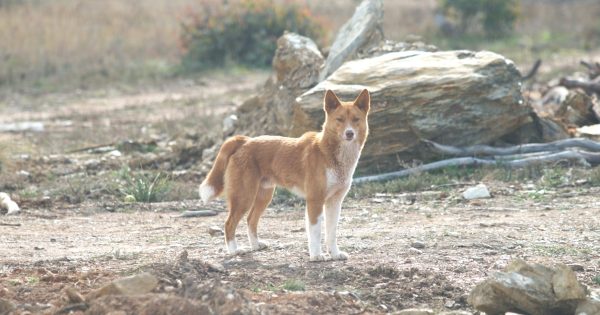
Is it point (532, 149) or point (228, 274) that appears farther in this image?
point (532, 149)

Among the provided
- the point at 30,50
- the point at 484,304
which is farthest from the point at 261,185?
the point at 30,50

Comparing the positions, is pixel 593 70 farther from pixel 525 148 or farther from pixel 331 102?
pixel 331 102

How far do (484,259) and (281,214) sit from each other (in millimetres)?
3299

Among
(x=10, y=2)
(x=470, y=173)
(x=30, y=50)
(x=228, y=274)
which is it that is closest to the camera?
(x=228, y=274)

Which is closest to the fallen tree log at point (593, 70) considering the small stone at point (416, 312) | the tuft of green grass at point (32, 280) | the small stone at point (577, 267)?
the small stone at point (577, 267)

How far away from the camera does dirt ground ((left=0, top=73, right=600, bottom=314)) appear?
799 cm

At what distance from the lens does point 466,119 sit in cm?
1385

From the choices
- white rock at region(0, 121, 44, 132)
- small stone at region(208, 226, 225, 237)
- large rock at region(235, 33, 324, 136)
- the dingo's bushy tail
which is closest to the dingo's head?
the dingo's bushy tail

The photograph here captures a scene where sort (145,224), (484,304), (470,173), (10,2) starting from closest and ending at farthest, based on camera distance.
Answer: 1. (484,304)
2. (145,224)
3. (470,173)
4. (10,2)

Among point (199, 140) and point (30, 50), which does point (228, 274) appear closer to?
point (199, 140)

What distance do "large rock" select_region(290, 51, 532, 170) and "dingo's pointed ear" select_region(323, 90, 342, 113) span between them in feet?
13.0

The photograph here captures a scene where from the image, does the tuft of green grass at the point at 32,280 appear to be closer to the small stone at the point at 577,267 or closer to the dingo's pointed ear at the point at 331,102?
the dingo's pointed ear at the point at 331,102

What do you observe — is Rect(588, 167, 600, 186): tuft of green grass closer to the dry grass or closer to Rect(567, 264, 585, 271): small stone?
Rect(567, 264, 585, 271): small stone

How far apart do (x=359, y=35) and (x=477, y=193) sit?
4.26m
